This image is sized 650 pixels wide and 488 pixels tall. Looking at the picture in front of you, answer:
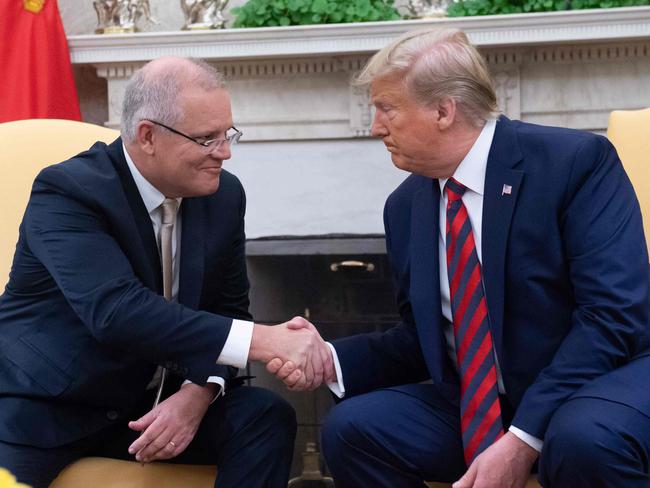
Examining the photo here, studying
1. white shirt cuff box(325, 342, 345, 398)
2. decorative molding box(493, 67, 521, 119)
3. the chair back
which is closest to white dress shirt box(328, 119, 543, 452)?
white shirt cuff box(325, 342, 345, 398)

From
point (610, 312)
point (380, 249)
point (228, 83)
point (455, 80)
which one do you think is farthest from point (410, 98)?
point (228, 83)

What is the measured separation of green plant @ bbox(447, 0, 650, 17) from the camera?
3.58 metres

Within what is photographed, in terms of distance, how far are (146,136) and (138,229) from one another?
0.66 feet

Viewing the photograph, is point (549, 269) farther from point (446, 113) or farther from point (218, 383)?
point (218, 383)

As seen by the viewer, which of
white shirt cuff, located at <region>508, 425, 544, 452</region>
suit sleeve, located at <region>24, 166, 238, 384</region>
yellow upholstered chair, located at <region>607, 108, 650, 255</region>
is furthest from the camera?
yellow upholstered chair, located at <region>607, 108, 650, 255</region>

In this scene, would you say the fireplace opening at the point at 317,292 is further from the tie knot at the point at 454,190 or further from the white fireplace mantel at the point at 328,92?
the tie knot at the point at 454,190

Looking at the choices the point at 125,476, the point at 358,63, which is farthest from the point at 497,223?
the point at 358,63

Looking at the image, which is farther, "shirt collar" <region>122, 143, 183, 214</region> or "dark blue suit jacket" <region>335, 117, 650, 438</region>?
Answer: "shirt collar" <region>122, 143, 183, 214</region>

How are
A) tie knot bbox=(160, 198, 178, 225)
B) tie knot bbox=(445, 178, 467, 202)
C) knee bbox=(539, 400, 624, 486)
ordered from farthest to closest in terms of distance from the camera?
tie knot bbox=(160, 198, 178, 225) < tie knot bbox=(445, 178, 467, 202) < knee bbox=(539, 400, 624, 486)

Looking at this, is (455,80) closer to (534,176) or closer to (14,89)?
(534,176)

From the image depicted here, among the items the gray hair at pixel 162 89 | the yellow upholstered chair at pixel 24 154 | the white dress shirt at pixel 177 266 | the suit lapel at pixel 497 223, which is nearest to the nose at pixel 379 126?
the suit lapel at pixel 497 223

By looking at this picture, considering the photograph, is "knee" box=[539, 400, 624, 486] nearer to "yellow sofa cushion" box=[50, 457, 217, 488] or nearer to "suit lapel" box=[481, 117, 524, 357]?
"suit lapel" box=[481, 117, 524, 357]

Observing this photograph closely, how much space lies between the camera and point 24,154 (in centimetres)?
273

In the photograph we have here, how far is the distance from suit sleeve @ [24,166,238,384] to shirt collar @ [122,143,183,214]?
0.13 metres
